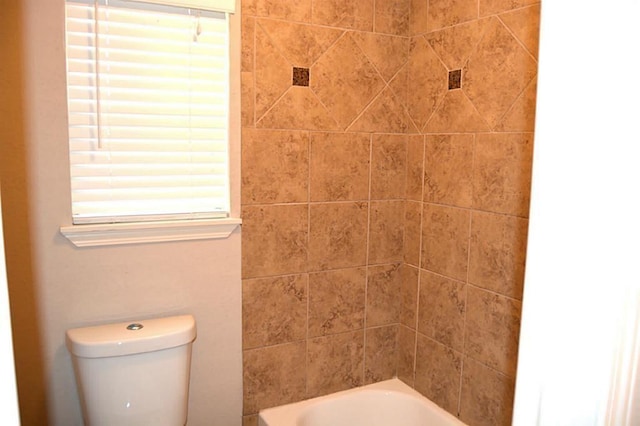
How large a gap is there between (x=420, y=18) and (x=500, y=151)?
77cm

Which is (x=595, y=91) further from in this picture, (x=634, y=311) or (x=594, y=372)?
(x=594, y=372)

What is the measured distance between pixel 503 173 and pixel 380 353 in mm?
1071

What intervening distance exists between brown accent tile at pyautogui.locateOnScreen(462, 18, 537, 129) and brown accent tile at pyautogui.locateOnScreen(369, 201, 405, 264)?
0.62m

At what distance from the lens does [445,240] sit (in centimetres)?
209

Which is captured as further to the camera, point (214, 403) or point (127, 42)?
point (214, 403)

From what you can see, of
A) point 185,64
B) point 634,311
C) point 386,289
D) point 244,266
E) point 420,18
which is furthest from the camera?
point 386,289

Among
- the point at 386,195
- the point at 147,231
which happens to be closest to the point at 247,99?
the point at 147,231

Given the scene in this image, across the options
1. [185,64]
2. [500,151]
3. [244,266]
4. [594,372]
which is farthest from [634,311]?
[185,64]

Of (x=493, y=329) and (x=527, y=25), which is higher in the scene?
(x=527, y=25)

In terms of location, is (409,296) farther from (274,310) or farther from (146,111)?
(146,111)

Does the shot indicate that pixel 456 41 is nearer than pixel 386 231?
Yes

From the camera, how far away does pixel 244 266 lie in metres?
1.98

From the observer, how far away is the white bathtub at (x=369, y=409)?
2.09 metres

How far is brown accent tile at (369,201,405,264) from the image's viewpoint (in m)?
2.25
